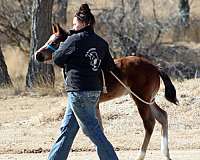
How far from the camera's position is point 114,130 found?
43.3 feet

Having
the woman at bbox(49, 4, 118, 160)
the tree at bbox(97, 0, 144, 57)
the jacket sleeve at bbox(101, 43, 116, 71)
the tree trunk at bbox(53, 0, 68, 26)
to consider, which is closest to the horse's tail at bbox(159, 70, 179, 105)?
the jacket sleeve at bbox(101, 43, 116, 71)

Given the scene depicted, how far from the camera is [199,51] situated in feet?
101

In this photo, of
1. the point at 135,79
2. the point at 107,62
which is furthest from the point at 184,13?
the point at 107,62

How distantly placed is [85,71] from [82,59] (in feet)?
0.47

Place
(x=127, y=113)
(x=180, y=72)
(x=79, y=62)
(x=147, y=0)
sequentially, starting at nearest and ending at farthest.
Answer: (x=79, y=62)
(x=127, y=113)
(x=180, y=72)
(x=147, y=0)

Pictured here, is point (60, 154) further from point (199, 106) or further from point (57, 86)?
point (57, 86)

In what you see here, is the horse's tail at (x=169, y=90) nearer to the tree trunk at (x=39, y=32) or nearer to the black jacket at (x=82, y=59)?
the black jacket at (x=82, y=59)

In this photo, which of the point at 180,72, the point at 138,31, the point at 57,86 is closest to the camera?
the point at 57,86

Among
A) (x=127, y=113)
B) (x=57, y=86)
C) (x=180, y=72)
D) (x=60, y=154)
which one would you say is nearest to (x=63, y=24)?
(x=180, y=72)

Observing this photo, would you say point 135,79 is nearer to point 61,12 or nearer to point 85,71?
point 85,71

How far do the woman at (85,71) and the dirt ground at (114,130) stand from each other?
2375 millimetres

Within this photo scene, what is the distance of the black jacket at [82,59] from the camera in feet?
26.6

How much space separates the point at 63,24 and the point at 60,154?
792 inches

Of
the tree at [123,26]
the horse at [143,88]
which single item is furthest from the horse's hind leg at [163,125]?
the tree at [123,26]
